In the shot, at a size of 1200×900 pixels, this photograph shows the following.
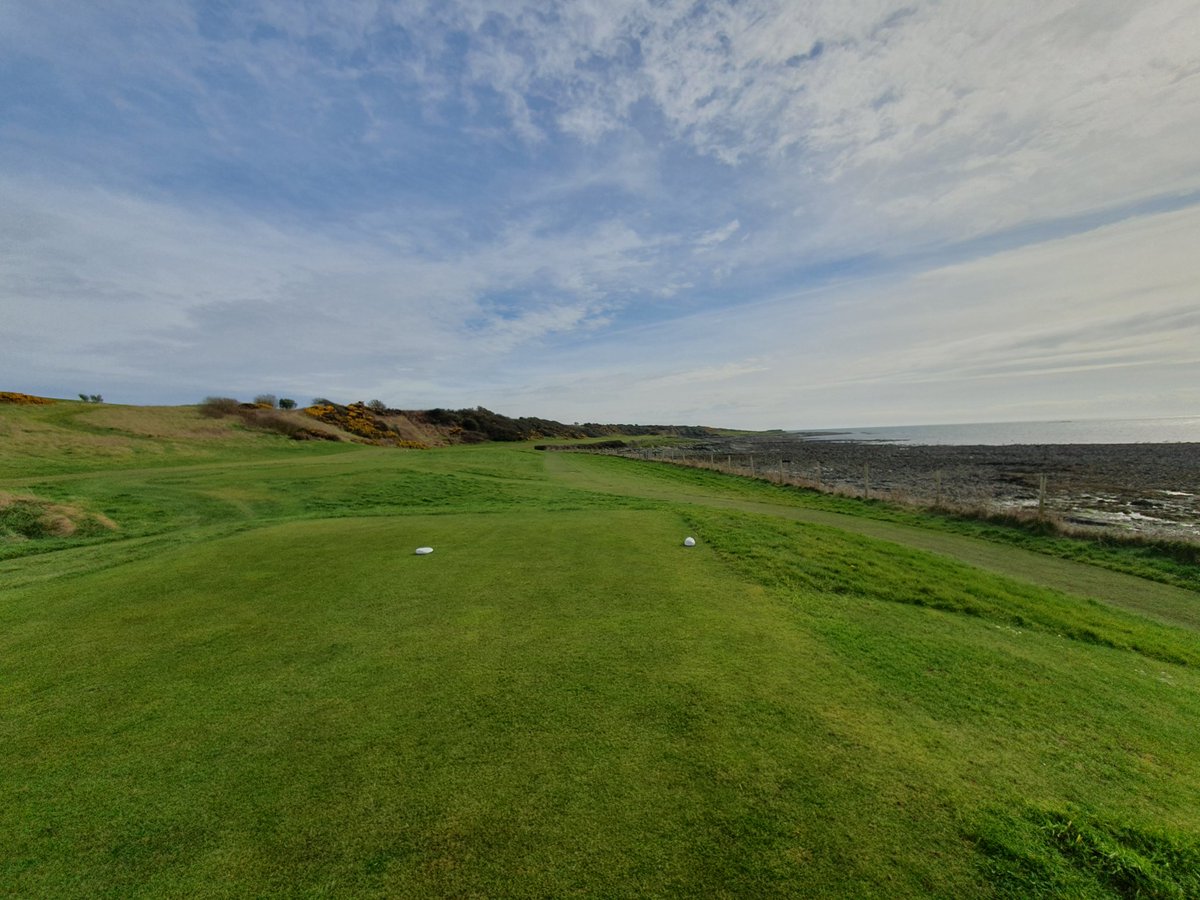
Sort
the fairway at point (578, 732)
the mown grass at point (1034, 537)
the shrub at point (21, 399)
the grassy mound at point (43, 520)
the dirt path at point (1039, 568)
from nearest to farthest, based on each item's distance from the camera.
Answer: the fairway at point (578, 732)
the dirt path at point (1039, 568)
the grassy mound at point (43, 520)
the mown grass at point (1034, 537)
the shrub at point (21, 399)

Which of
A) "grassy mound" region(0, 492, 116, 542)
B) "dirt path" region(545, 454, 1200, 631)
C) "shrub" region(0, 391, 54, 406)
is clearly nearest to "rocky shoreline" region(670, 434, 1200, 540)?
"dirt path" region(545, 454, 1200, 631)

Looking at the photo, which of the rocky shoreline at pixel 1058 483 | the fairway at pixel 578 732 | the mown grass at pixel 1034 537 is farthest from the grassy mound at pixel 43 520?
the rocky shoreline at pixel 1058 483

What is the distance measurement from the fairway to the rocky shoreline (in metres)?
14.1

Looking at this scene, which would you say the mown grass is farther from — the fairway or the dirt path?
the fairway

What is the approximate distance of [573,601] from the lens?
6594 mm

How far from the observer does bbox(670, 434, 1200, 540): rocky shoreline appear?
21500 millimetres

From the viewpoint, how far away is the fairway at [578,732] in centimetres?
273

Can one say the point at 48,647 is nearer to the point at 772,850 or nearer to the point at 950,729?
the point at 772,850

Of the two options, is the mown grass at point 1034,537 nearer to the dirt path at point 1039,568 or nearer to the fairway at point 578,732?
the dirt path at point 1039,568

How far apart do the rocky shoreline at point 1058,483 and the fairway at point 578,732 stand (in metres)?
14.1

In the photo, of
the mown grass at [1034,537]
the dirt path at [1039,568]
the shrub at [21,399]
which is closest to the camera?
the dirt path at [1039,568]

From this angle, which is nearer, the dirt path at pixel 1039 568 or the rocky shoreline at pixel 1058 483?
the dirt path at pixel 1039 568

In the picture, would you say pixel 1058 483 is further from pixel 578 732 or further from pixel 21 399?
pixel 21 399

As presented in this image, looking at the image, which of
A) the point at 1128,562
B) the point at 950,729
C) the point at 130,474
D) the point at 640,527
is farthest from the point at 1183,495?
the point at 130,474
